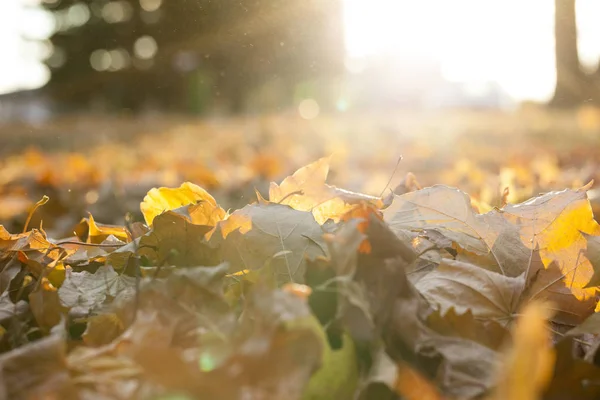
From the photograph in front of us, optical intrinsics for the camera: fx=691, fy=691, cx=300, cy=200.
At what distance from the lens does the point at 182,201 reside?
3.71ft

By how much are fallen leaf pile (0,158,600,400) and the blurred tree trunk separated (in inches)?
292

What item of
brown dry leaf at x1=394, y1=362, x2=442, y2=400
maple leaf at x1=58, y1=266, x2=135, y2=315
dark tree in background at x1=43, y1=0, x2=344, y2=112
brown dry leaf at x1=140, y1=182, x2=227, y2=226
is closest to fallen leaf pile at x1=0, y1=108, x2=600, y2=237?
brown dry leaf at x1=140, y1=182, x2=227, y2=226

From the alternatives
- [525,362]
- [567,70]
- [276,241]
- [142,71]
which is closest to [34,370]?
[276,241]

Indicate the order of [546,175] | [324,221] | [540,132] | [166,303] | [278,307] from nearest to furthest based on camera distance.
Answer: [278,307] → [166,303] → [324,221] → [546,175] → [540,132]

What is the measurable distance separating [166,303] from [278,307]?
0.18 metres

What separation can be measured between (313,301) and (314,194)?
305 mm

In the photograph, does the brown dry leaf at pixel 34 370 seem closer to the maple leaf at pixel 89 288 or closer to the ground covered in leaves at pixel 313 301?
the ground covered in leaves at pixel 313 301

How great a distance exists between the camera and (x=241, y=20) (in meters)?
3.25

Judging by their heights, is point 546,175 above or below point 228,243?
below

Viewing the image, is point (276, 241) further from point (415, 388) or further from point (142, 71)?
point (142, 71)

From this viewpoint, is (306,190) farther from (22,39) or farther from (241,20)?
(22,39)

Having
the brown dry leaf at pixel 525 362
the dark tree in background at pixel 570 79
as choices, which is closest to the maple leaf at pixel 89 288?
the brown dry leaf at pixel 525 362

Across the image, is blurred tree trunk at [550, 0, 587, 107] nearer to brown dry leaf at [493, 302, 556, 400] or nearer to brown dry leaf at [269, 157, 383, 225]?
brown dry leaf at [269, 157, 383, 225]

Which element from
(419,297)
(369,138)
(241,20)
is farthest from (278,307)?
(369,138)
